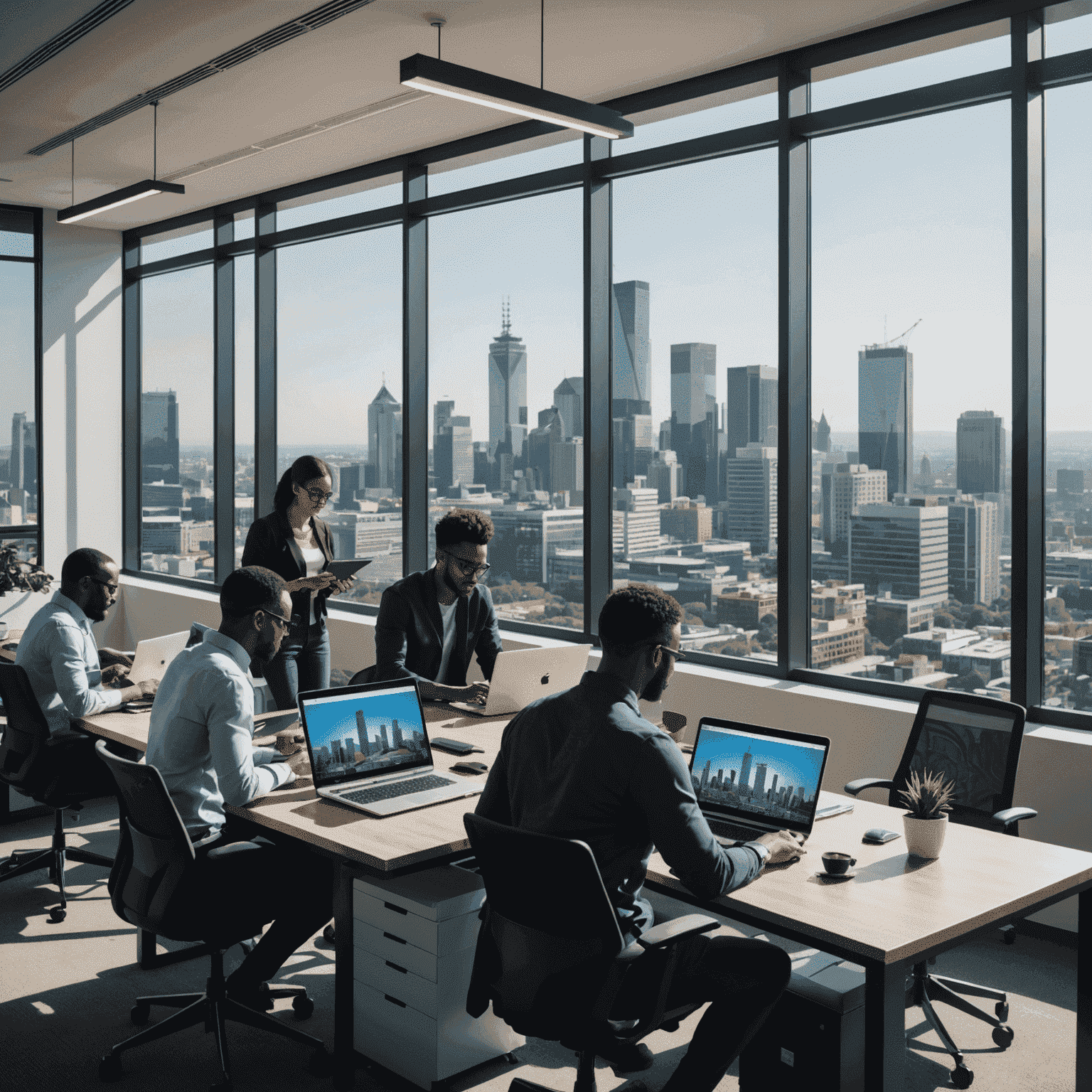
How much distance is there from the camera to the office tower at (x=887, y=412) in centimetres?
470

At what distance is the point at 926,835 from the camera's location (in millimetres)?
2779

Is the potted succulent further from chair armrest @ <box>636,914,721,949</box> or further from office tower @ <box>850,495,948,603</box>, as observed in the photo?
office tower @ <box>850,495,948,603</box>

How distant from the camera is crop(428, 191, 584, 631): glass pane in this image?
5934mm

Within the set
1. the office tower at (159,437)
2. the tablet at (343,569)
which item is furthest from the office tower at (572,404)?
the office tower at (159,437)

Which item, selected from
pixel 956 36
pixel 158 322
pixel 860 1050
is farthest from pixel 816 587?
pixel 158 322

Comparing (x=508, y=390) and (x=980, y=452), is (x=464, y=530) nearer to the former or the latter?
(x=980, y=452)

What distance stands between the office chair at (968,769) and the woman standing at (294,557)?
2476 mm

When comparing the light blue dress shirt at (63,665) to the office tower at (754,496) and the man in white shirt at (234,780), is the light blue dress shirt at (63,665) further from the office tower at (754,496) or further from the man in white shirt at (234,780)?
the office tower at (754,496)

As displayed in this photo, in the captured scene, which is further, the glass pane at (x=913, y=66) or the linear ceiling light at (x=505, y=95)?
the glass pane at (x=913, y=66)

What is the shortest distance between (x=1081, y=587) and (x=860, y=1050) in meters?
2.34

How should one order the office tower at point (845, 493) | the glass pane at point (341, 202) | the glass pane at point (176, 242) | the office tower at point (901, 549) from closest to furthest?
the office tower at point (901, 549)
the office tower at point (845, 493)
the glass pane at point (341, 202)
the glass pane at point (176, 242)

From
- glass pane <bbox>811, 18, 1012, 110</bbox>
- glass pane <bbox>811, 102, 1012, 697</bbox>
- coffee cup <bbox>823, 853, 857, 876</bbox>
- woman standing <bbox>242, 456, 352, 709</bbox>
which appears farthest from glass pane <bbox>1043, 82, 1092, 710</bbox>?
woman standing <bbox>242, 456, 352, 709</bbox>

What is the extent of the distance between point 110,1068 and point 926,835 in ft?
7.64

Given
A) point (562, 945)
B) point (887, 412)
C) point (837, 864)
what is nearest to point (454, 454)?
point (887, 412)
